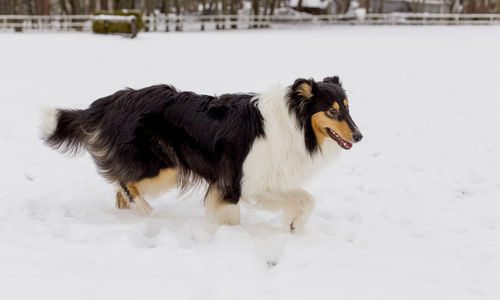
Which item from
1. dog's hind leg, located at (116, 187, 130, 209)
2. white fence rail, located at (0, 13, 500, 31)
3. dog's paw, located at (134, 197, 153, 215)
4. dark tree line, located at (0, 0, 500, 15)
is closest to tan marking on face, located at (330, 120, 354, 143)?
dog's paw, located at (134, 197, 153, 215)

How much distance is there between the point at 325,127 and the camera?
418 cm

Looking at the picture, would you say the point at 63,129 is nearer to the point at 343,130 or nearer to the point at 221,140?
the point at 221,140

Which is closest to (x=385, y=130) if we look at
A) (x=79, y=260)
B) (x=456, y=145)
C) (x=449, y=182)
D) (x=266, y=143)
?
(x=456, y=145)

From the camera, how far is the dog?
4.26 m

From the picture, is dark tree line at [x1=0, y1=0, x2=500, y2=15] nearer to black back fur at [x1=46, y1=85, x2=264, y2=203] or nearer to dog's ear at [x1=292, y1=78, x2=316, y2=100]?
black back fur at [x1=46, y1=85, x2=264, y2=203]

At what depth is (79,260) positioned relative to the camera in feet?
→ 10.9

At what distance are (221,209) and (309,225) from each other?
80 cm

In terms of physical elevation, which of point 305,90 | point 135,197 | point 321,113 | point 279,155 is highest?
point 305,90

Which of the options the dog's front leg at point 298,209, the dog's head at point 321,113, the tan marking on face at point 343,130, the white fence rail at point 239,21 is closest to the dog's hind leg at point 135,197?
A: the dog's front leg at point 298,209

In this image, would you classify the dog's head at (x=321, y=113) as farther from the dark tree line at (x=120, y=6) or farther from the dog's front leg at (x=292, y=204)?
the dark tree line at (x=120, y=6)

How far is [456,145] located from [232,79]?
679cm

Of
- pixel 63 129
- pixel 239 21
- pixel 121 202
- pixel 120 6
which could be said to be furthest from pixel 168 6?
pixel 121 202

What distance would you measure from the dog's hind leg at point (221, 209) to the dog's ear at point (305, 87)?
113cm

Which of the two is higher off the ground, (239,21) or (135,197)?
(239,21)
